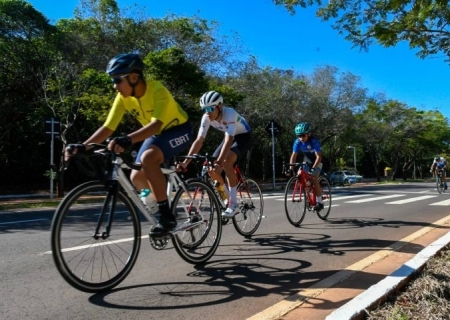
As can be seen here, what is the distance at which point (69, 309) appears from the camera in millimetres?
3281

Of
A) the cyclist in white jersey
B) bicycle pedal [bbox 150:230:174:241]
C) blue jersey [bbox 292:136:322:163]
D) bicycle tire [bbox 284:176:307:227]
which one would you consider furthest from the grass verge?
blue jersey [bbox 292:136:322:163]

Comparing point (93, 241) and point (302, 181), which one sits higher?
point (302, 181)

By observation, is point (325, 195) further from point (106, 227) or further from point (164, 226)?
point (106, 227)

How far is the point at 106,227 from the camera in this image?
370 cm

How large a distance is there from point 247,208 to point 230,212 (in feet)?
2.77

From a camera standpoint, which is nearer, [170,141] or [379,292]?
[379,292]

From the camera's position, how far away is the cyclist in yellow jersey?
3670 mm

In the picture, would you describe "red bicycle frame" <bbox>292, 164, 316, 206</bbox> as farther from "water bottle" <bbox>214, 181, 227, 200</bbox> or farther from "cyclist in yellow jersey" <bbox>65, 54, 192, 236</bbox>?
"cyclist in yellow jersey" <bbox>65, 54, 192, 236</bbox>

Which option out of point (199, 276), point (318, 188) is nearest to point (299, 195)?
point (318, 188)

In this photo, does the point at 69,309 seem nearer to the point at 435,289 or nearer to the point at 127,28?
the point at 435,289

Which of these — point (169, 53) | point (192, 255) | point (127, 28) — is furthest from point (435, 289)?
point (127, 28)

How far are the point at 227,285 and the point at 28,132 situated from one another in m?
25.4

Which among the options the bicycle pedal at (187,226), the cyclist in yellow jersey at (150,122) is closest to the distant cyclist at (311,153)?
the bicycle pedal at (187,226)

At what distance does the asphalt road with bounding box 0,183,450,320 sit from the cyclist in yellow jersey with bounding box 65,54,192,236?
0.62 metres
